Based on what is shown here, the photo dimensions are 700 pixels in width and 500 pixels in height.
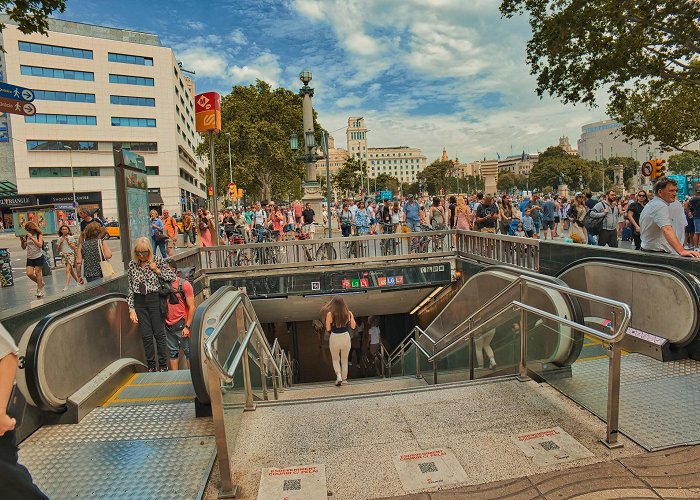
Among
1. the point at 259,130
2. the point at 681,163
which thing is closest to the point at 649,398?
the point at 259,130

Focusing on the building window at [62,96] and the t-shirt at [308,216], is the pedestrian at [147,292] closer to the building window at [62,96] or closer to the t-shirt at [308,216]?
the t-shirt at [308,216]

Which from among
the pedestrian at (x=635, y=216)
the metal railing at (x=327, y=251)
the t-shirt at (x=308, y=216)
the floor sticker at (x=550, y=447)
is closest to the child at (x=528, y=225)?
the pedestrian at (x=635, y=216)

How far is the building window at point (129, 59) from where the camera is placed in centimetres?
5038

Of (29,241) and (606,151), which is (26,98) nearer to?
(29,241)

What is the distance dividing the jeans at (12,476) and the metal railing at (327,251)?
10143 millimetres

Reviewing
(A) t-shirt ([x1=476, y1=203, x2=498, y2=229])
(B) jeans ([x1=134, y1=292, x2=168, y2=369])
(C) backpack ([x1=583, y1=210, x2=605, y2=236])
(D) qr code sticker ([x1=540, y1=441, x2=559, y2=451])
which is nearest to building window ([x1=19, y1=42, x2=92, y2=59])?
(A) t-shirt ([x1=476, y1=203, x2=498, y2=229])

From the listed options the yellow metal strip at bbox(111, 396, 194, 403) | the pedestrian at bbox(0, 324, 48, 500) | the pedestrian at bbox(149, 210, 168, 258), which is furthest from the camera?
the pedestrian at bbox(149, 210, 168, 258)

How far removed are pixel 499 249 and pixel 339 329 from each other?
5.00m

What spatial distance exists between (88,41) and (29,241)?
49433 mm

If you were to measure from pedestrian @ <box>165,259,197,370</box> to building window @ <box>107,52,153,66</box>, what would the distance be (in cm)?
5466

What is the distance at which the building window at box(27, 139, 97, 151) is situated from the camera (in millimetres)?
46147

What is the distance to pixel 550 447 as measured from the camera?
10.4ft

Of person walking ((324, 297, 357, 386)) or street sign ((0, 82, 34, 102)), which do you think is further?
person walking ((324, 297, 357, 386))

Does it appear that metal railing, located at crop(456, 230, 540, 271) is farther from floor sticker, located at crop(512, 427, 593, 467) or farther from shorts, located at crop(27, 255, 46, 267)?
shorts, located at crop(27, 255, 46, 267)
